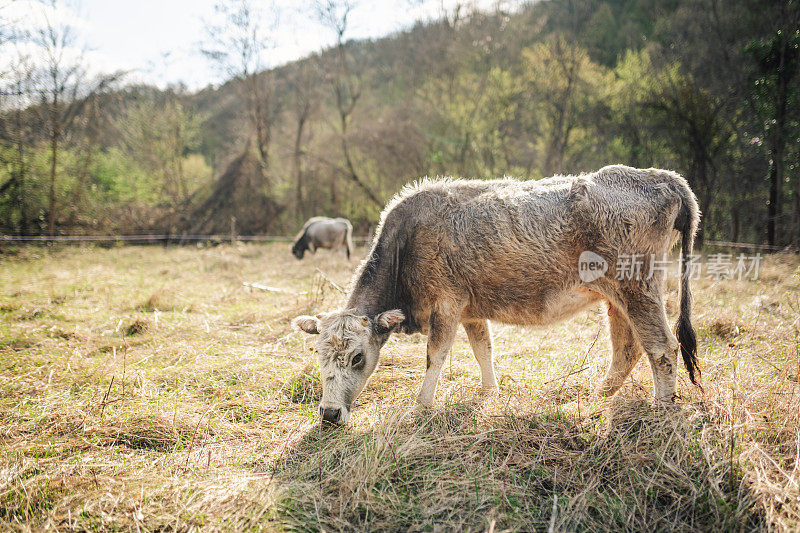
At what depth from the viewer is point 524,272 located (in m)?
3.81

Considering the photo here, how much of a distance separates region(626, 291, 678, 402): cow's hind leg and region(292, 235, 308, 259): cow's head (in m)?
12.8

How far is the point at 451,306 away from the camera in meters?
3.93

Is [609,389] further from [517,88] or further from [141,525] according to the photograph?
[517,88]

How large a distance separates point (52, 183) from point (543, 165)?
19.9 meters

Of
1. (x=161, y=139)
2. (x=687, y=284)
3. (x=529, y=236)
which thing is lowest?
(x=687, y=284)

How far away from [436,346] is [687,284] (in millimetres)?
2414

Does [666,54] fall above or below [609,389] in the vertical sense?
above

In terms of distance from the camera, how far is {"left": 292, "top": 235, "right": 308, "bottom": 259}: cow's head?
49.9ft

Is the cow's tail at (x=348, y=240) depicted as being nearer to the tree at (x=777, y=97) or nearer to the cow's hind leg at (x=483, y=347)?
the cow's hind leg at (x=483, y=347)

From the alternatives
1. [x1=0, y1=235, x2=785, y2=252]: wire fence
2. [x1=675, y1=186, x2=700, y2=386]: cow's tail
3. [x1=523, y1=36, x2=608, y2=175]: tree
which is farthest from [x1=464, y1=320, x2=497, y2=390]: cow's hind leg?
[x1=523, y1=36, x2=608, y2=175]: tree

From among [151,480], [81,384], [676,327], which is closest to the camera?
[151,480]

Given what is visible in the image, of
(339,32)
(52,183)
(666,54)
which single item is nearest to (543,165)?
(666,54)

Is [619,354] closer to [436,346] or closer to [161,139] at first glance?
[436,346]

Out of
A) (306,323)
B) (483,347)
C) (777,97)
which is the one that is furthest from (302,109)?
(483,347)
